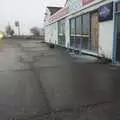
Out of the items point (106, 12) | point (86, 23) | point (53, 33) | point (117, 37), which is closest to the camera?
point (117, 37)

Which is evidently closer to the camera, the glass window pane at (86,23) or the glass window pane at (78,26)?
the glass window pane at (86,23)

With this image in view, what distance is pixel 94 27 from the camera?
12.1 meters

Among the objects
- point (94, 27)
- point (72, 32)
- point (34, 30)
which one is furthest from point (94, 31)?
point (34, 30)

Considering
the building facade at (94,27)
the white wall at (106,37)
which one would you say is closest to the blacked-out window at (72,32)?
the building facade at (94,27)

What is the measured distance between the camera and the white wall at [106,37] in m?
9.47

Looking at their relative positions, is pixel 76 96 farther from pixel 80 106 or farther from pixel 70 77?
pixel 70 77

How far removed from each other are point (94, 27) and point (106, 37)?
229 centimetres

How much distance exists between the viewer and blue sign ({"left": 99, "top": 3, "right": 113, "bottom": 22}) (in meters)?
9.22

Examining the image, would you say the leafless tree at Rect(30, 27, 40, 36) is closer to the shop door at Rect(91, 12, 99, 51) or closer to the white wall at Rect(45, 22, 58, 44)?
the white wall at Rect(45, 22, 58, 44)

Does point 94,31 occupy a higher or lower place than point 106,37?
higher

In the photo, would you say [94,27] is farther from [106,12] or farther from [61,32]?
[61,32]

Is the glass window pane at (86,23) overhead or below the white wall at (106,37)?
overhead

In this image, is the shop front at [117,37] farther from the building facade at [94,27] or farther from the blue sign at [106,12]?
the blue sign at [106,12]

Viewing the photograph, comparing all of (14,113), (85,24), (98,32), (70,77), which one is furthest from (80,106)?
(85,24)
